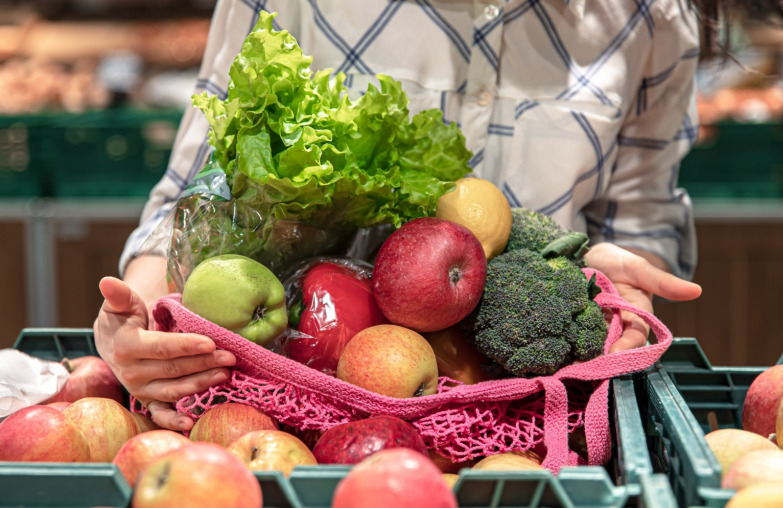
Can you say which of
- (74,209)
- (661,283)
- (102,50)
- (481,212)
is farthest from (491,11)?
(102,50)

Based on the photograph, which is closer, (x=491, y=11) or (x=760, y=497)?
(x=760, y=497)

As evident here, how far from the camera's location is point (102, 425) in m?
0.83

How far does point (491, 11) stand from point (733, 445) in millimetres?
782

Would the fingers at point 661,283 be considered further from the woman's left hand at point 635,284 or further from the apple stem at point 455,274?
the apple stem at point 455,274

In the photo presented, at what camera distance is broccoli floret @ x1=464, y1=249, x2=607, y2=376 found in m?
0.87

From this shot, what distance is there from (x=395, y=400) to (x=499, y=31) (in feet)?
2.32

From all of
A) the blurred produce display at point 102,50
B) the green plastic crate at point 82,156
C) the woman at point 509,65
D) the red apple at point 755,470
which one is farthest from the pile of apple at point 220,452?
the blurred produce display at point 102,50

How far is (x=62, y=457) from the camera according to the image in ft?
2.48

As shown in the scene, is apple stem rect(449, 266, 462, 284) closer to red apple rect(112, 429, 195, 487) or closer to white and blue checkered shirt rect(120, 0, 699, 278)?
red apple rect(112, 429, 195, 487)

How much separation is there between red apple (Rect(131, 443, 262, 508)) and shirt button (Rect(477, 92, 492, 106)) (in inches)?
32.8

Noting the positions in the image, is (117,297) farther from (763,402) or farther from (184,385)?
(763,402)

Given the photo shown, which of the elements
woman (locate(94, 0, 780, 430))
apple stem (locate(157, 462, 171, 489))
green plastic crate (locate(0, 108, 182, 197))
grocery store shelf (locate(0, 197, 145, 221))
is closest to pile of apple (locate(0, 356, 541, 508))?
apple stem (locate(157, 462, 171, 489))

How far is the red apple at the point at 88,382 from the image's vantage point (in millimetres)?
991

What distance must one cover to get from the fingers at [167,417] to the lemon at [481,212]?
0.41 metres
